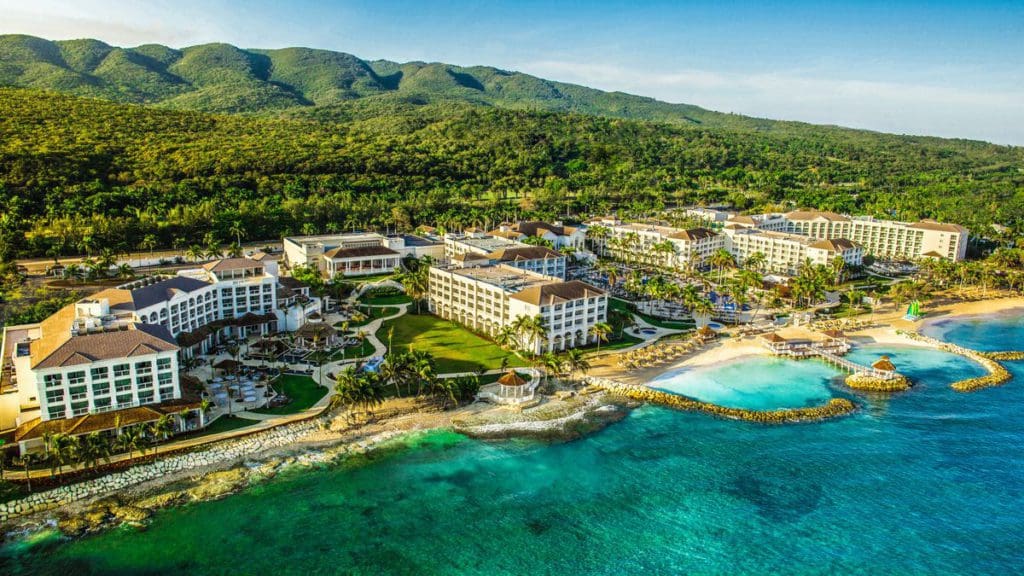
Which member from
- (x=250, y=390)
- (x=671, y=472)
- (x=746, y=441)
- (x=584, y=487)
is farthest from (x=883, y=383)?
(x=250, y=390)

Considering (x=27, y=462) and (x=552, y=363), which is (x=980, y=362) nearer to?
(x=552, y=363)

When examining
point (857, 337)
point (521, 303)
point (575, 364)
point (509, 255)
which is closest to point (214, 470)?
point (575, 364)

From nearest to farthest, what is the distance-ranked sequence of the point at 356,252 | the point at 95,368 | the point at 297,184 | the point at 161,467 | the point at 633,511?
the point at 633,511 < the point at 161,467 < the point at 95,368 < the point at 356,252 < the point at 297,184

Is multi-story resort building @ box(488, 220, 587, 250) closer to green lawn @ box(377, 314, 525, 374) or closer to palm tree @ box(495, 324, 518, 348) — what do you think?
green lawn @ box(377, 314, 525, 374)

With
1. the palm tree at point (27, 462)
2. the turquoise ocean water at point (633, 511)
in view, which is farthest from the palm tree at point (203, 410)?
the palm tree at point (27, 462)

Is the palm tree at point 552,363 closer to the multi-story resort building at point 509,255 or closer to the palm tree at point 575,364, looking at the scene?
the palm tree at point 575,364

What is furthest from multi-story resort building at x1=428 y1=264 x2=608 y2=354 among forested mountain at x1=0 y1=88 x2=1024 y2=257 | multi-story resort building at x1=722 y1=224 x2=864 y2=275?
multi-story resort building at x1=722 y1=224 x2=864 y2=275
